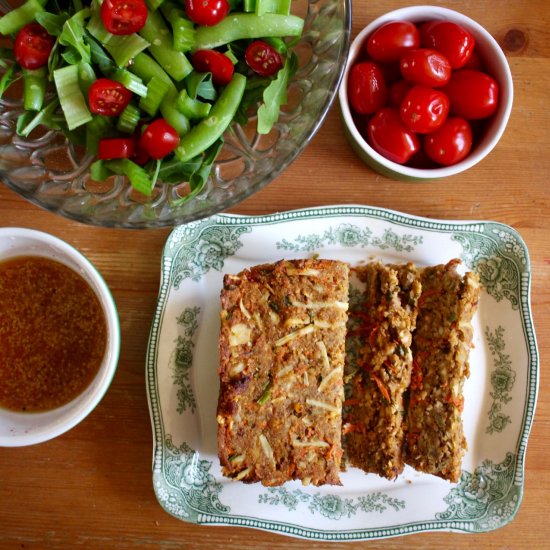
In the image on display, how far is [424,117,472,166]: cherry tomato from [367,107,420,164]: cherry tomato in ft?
0.20

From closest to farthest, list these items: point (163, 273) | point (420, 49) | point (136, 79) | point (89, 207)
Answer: point (136, 79)
point (89, 207)
point (420, 49)
point (163, 273)

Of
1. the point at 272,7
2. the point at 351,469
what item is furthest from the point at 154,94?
the point at 351,469

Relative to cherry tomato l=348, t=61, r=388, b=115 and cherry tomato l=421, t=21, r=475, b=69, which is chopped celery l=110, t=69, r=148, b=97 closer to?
cherry tomato l=348, t=61, r=388, b=115

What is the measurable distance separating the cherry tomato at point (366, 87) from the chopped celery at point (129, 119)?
0.72 m

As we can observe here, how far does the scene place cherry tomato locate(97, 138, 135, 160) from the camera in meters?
1.61

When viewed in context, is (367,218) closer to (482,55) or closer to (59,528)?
(482,55)

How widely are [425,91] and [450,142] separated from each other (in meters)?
0.19

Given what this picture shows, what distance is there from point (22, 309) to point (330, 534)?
4.26ft

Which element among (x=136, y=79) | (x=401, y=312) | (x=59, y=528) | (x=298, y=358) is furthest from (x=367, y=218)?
(x=59, y=528)

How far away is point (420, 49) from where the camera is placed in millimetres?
1864

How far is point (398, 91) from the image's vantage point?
1936mm

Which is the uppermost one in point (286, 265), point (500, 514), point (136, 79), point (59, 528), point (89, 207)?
point (136, 79)

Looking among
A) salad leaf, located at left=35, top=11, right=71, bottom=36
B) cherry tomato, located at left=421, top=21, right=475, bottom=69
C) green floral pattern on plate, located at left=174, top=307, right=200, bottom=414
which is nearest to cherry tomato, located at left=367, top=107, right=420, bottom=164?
cherry tomato, located at left=421, top=21, right=475, bottom=69

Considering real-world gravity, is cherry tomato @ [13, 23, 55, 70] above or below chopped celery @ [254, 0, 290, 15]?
below
